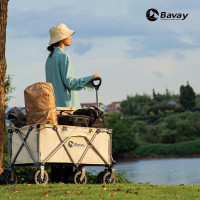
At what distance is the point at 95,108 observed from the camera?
29.1ft

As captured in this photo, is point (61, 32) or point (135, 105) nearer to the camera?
point (61, 32)

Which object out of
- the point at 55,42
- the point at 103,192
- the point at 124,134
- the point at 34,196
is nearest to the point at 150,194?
the point at 103,192

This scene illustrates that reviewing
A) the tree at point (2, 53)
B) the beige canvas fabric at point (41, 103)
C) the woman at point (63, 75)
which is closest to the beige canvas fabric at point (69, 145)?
the beige canvas fabric at point (41, 103)

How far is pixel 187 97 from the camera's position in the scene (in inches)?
3204

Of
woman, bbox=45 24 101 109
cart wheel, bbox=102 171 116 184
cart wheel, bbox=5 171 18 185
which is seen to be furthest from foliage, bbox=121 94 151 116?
cart wheel, bbox=5 171 18 185

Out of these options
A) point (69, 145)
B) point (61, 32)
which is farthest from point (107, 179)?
point (61, 32)

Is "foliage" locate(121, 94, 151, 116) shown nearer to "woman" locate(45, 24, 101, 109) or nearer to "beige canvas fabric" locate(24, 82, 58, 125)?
"woman" locate(45, 24, 101, 109)

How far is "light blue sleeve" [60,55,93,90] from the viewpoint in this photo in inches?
360

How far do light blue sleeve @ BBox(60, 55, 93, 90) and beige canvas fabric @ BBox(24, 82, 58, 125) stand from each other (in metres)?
1.06

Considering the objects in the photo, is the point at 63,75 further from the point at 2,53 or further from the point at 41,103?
the point at 2,53

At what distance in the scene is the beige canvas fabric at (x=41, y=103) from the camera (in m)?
8.06

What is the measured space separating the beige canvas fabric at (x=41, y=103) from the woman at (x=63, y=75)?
1091 mm

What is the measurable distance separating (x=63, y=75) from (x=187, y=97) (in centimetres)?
7383

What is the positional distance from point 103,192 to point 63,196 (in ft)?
2.07
